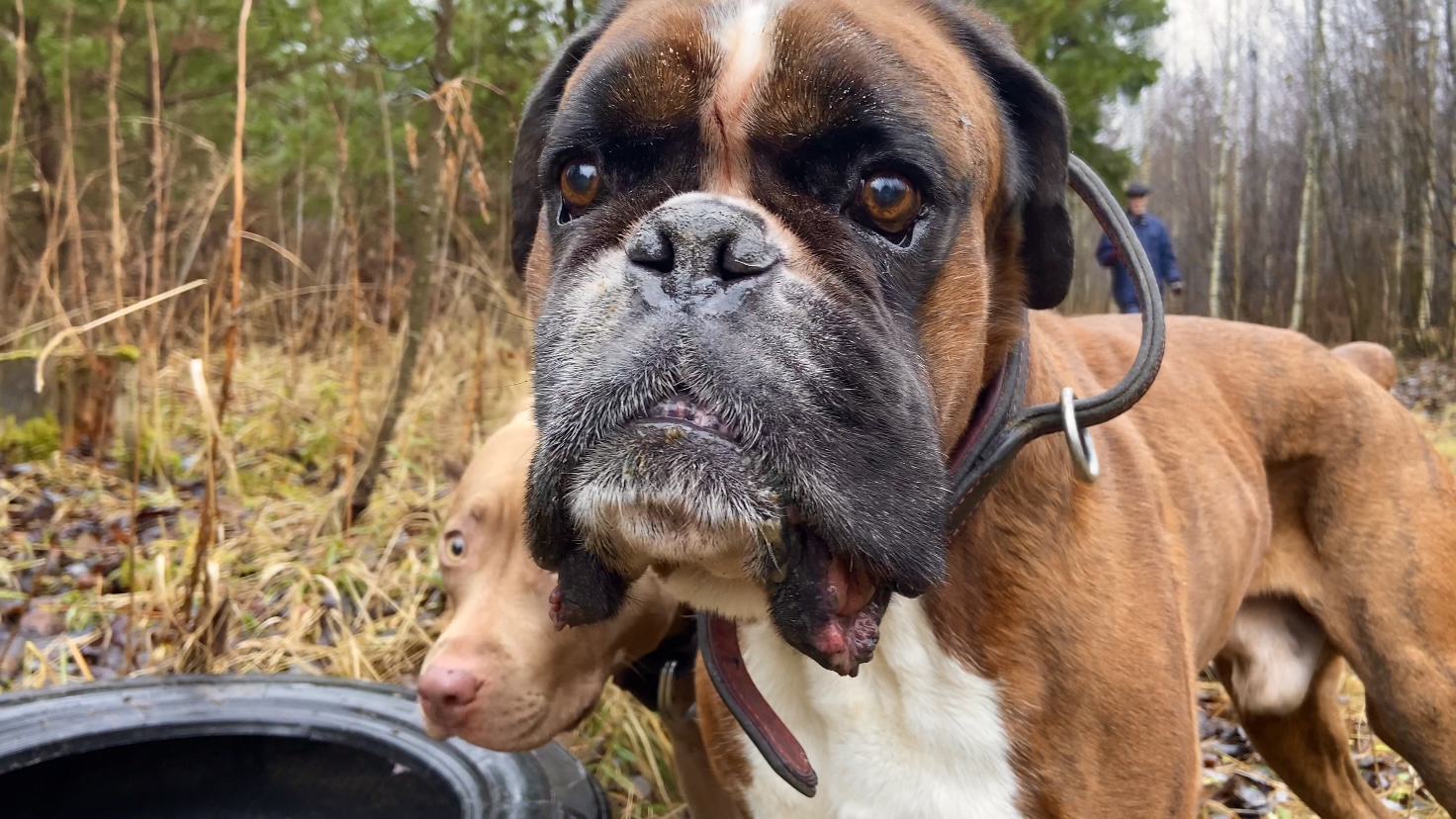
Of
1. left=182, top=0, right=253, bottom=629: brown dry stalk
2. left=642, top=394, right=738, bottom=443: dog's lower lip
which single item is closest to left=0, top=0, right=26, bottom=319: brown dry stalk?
left=182, top=0, right=253, bottom=629: brown dry stalk

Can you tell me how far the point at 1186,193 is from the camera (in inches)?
1206

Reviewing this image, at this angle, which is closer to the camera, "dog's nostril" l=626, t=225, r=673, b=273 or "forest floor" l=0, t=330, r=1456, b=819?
"dog's nostril" l=626, t=225, r=673, b=273

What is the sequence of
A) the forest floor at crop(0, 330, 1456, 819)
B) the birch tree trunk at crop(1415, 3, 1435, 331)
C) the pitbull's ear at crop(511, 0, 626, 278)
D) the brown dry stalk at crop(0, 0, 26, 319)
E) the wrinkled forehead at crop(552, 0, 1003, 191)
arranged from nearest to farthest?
the wrinkled forehead at crop(552, 0, 1003, 191) < the pitbull's ear at crop(511, 0, 626, 278) < the forest floor at crop(0, 330, 1456, 819) < the brown dry stalk at crop(0, 0, 26, 319) < the birch tree trunk at crop(1415, 3, 1435, 331)

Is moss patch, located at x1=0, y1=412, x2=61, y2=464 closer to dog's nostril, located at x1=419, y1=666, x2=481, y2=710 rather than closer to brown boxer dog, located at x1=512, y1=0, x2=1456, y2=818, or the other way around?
dog's nostril, located at x1=419, y1=666, x2=481, y2=710

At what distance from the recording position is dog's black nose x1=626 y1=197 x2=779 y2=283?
1300 millimetres

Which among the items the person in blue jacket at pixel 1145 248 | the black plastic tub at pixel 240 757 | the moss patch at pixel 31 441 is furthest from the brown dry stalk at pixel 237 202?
the person in blue jacket at pixel 1145 248

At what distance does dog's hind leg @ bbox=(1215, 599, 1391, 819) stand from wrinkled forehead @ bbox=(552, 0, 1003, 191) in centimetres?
208

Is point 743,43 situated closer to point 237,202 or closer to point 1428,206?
point 237,202

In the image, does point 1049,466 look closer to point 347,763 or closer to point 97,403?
point 347,763

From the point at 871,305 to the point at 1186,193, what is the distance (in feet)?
107

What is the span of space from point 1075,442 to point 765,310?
69 centimetres

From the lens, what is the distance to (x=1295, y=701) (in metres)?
3.02

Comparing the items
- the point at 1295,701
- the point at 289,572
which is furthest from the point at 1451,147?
the point at 289,572

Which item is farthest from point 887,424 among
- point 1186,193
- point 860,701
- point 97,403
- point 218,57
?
point 1186,193
